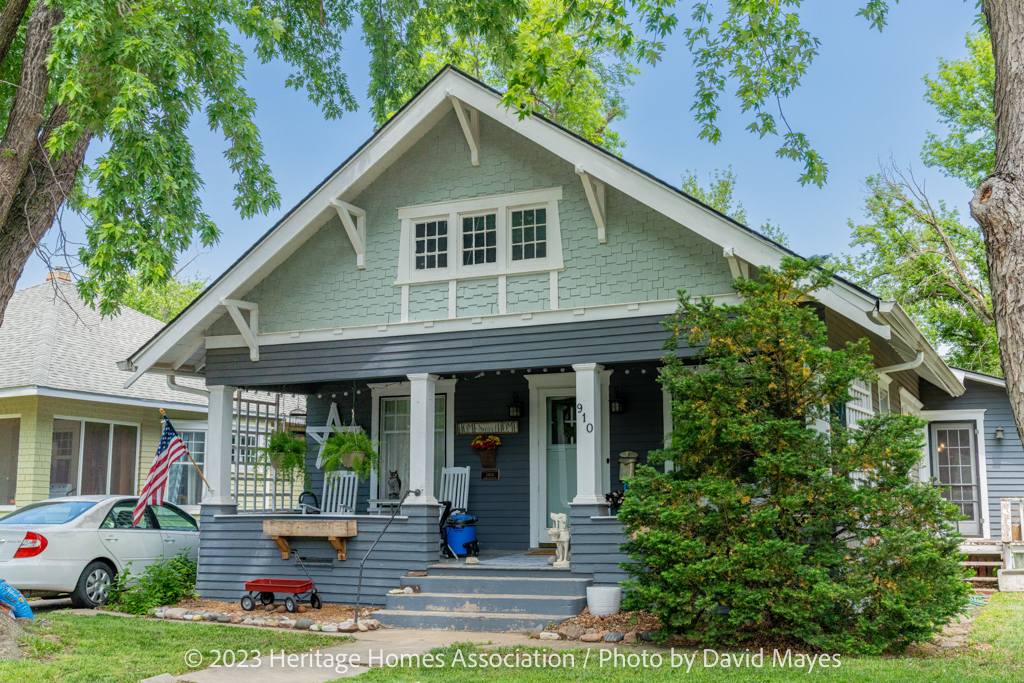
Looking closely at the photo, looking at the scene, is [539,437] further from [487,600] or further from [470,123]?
[470,123]

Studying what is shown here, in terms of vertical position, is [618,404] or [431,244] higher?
[431,244]

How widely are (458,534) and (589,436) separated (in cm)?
241

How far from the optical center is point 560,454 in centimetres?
1159

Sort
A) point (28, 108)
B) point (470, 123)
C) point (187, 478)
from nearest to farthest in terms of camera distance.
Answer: point (28, 108) → point (470, 123) → point (187, 478)

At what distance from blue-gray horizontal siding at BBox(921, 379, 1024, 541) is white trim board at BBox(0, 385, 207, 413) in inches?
560

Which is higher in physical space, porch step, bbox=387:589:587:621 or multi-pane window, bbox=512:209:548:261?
multi-pane window, bbox=512:209:548:261

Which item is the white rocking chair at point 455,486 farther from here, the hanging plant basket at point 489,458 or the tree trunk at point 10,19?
the tree trunk at point 10,19

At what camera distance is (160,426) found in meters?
16.7

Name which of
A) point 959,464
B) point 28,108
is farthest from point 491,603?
point 959,464

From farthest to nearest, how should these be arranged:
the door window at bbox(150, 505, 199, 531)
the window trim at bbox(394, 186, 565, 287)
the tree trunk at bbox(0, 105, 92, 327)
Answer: the door window at bbox(150, 505, 199, 531) → the window trim at bbox(394, 186, 565, 287) → the tree trunk at bbox(0, 105, 92, 327)

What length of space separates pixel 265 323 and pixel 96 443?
6348mm

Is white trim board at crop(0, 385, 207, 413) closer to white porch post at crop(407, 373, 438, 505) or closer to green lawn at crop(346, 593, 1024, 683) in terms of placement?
white porch post at crop(407, 373, 438, 505)

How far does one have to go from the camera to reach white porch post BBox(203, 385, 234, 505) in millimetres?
11047

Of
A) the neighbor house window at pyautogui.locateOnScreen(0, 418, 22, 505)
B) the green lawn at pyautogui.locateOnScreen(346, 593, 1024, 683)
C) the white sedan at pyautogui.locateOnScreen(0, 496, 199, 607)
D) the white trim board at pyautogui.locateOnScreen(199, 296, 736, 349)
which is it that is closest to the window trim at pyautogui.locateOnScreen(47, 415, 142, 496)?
the neighbor house window at pyautogui.locateOnScreen(0, 418, 22, 505)
